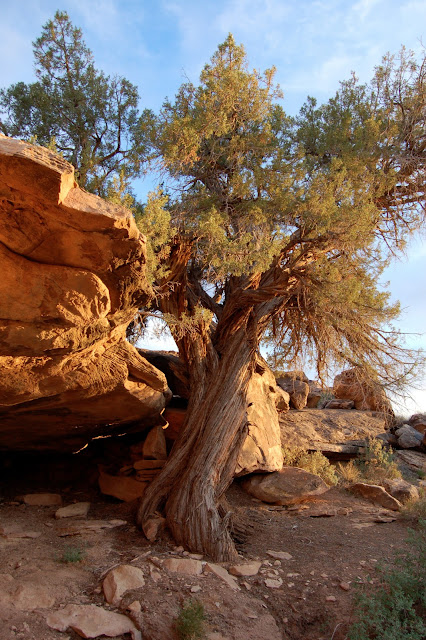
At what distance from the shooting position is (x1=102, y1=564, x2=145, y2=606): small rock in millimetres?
5039

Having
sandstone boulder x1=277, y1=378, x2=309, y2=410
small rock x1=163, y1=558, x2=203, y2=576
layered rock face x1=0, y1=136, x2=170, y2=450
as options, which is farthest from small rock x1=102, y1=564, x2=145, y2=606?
sandstone boulder x1=277, y1=378, x2=309, y2=410

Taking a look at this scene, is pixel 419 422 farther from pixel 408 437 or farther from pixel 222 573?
pixel 222 573

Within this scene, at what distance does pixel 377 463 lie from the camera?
1155 cm

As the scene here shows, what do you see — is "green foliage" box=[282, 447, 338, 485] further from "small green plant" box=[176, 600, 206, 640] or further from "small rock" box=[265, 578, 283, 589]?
"small green plant" box=[176, 600, 206, 640]

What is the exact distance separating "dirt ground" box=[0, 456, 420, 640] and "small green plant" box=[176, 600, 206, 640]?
0.39 ft

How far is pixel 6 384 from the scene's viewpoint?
5984mm

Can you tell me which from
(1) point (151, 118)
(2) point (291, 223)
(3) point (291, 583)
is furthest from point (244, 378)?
(1) point (151, 118)

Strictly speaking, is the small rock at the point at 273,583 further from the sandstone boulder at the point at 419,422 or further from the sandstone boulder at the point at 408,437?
the sandstone boulder at the point at 419,422

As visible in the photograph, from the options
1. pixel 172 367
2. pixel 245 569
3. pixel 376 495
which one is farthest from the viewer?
pixel 172 367

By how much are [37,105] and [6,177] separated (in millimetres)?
5581

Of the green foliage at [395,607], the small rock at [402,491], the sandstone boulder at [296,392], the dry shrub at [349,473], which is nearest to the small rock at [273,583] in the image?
the green foliage at [395,607]

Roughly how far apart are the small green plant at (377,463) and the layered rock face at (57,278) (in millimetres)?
7267

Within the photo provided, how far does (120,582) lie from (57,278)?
348cm

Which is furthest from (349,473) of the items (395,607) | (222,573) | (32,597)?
(32,597)
